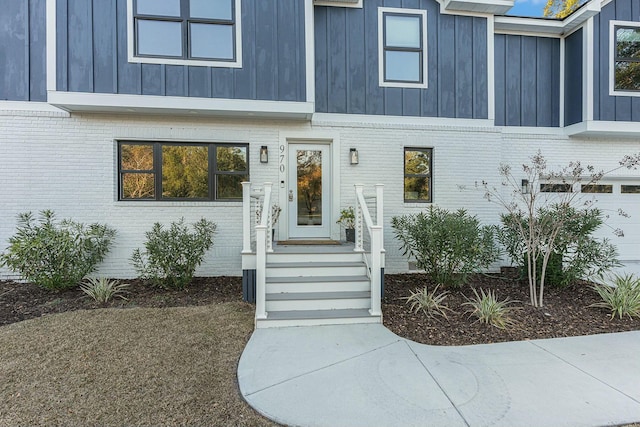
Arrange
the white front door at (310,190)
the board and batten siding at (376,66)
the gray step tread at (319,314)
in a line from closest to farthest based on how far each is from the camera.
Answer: the gray step tread at (319,314), the board and batten siding at (376,66), the white front door at (310,190)

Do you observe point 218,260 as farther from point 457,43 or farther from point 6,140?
point 457,43

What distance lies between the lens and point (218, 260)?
6109 millimetres

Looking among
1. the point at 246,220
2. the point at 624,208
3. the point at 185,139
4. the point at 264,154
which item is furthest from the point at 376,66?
the point at 624,208

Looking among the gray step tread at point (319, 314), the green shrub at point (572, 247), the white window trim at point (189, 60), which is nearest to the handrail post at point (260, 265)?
the gray step tread at point (319, 314)

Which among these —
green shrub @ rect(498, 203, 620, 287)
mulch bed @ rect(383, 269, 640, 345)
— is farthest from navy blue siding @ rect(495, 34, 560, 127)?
mulch bed @ rect(383, 269, 640, 345)

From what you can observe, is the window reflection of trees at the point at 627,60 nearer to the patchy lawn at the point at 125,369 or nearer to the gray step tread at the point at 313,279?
the gray step tread at the point at 313,279

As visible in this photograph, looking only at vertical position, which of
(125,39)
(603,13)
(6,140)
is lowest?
(6,140)

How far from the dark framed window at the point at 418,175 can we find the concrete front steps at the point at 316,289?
255 centimetres

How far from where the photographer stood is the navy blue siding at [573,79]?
6926mm

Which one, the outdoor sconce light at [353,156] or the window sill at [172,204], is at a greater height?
the outdoor sconce light at [353,156]

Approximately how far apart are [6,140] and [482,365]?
812cm

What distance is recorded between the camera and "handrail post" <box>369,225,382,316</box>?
13.4ft

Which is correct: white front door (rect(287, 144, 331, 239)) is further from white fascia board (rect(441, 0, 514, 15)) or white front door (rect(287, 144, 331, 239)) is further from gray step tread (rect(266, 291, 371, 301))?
white fascia board (rect(441, 0, 514, 15))

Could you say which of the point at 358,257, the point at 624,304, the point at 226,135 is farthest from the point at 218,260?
the point at 624,304
